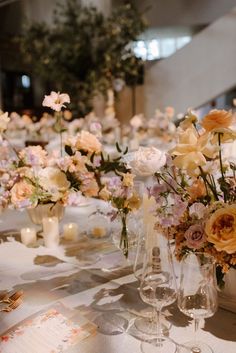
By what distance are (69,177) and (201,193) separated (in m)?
0.52

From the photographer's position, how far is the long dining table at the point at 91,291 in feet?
3.47

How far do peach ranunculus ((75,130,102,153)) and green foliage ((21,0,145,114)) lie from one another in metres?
4.28

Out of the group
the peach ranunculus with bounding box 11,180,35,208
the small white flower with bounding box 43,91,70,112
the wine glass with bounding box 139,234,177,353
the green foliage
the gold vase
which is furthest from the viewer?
the green foliage

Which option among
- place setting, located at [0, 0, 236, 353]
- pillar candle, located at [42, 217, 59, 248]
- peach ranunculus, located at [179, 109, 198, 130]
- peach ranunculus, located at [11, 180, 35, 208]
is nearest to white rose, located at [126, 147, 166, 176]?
place setting, located at [0, 0, 236, 353]

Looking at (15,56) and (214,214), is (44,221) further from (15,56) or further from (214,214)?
(15,56)

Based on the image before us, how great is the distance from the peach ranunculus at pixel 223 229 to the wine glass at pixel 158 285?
5.8 inches

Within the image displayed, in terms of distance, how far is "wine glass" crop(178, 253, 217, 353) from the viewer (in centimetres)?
98

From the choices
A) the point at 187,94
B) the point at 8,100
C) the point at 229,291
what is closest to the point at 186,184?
the point at 229,291

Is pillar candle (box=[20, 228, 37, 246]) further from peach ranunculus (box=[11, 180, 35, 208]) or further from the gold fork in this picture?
the gold fork

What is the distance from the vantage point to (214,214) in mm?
959

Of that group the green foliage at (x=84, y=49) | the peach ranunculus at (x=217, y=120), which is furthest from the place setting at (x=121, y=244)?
the green foliage at (x=84, y=49)

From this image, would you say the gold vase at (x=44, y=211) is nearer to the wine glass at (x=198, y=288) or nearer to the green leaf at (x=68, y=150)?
the green leaf at (x=68, y=150)

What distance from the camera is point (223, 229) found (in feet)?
3.10

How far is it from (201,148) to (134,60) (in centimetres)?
516
